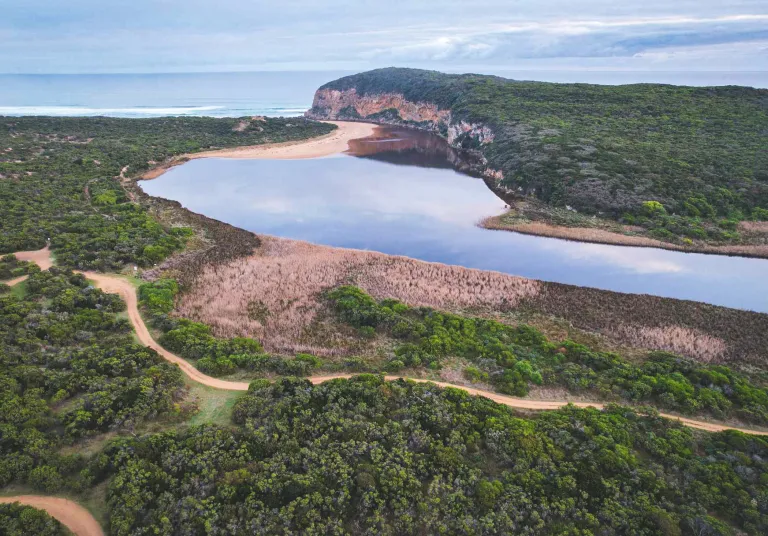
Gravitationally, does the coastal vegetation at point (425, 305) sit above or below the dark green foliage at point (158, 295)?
below

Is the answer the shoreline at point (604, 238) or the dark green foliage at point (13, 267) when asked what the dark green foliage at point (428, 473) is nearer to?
the dark green foliage at point (13, 267)

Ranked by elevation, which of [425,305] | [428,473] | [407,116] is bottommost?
[428,473]

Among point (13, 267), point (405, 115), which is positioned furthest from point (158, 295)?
point (405, 115)

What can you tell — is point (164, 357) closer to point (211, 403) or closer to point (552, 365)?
point (211, 403)

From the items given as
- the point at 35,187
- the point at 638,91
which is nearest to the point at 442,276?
the point at 35,187

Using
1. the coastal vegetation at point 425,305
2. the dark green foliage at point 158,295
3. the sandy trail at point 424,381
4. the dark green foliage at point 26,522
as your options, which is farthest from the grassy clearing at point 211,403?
the dark green foliage at point 158,295

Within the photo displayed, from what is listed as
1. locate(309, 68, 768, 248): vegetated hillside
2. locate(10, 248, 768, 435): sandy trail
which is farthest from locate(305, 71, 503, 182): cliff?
locate(10, 248, 768, 435): sandy trail
